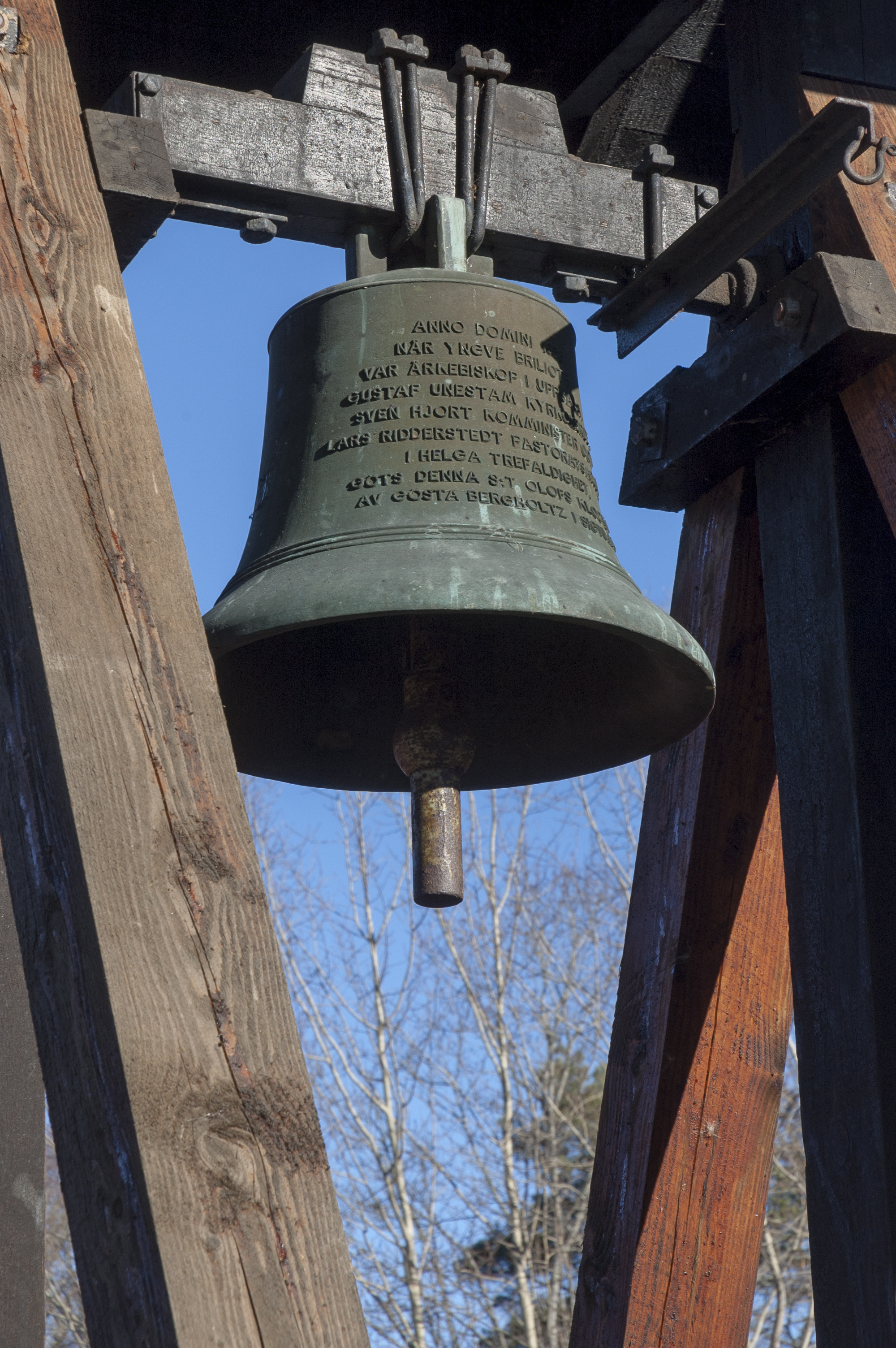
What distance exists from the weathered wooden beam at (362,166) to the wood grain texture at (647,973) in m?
0.49

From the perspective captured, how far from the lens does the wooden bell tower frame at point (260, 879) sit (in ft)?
4.46

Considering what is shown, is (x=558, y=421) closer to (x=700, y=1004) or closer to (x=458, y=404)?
(x=458, y=404)

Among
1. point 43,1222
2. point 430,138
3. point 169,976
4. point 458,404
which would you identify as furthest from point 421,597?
point 43,1222

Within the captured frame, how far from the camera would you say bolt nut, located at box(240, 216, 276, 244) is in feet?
7.96

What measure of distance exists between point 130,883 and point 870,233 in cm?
161

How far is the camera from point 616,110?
118 inches

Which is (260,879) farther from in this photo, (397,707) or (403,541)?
(397,707)

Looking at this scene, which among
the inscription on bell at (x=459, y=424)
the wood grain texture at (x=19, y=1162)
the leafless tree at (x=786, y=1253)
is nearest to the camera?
the inscription on bell at (x=459, y=424)

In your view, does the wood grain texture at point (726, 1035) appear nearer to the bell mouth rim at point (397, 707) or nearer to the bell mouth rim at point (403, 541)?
the bell mouth rim at point (397, 707)

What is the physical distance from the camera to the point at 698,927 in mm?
2568

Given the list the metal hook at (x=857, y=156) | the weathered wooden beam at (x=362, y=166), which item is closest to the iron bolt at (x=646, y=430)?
the weathered wooden beam at (x=362, y=166)

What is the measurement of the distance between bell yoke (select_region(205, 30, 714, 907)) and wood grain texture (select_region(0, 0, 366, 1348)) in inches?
17.1

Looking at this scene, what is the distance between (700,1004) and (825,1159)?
38 centimetres

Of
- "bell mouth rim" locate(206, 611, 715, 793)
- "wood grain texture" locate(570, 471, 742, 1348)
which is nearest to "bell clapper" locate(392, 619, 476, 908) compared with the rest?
"bell mouth rim" locate(206, 611, 715, 793)
